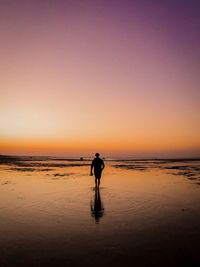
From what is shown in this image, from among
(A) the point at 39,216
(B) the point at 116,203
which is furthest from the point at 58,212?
(B) the point at 116,203

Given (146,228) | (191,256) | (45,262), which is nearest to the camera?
(45,262)

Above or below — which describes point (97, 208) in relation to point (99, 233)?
above

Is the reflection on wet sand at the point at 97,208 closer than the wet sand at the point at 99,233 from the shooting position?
No

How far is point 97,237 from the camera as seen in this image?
775cm

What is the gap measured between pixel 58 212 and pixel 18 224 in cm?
207

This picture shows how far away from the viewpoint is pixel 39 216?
33.8 ft

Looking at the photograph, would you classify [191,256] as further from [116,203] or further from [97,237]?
[116,203]

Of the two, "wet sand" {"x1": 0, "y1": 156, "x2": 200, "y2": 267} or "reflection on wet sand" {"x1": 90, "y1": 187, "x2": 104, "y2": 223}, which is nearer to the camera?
"wet sand" {"x1": 0, "y1": 156, "x2": 200, "y2": 267}

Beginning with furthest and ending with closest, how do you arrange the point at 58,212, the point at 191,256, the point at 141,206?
the point at 141,206, the point at 58,212, the point at 191,256

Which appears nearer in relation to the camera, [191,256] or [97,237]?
[191,256]

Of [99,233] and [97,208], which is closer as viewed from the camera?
[99,233]

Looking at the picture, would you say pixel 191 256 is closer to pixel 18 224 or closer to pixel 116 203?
pixel 18 224

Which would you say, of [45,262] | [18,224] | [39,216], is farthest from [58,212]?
[45,262]

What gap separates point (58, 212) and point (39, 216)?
86 centimetres
